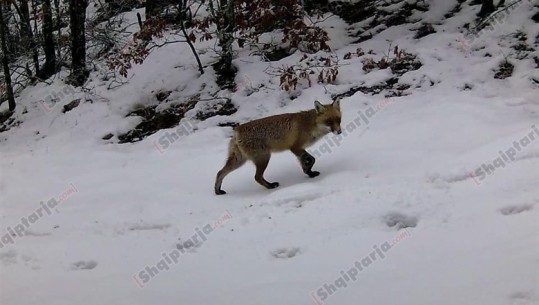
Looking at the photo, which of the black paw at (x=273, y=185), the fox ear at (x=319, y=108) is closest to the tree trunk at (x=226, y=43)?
the fox ear at (x=319, y=108)

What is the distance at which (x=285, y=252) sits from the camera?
18.1 feet

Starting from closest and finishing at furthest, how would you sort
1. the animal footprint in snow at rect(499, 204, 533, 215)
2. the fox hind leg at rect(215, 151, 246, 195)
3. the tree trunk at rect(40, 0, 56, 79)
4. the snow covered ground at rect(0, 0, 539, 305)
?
the snow covered ground at rect(0, 0, 539, 305), the animal footprint in snow at rect(499, 204, 533, 215), the fox hind leg at rect(215, 151, 246, 195), the tree trunk at rect(40, 0, 56, 79)

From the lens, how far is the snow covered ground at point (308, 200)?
4.72 meters

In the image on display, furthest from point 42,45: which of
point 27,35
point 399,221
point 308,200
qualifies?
point 399,221

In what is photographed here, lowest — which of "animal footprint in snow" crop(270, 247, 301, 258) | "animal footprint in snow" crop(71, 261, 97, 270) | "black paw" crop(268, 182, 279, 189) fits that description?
"black paw" crop(268, 182, 279, 189)

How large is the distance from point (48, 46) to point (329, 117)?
909 centimetres

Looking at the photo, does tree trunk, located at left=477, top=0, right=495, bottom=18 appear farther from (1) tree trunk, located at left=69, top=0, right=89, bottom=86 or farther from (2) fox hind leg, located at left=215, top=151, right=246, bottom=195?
(1) tree trunk, located at left=69, top=0, right=89, bottom=86

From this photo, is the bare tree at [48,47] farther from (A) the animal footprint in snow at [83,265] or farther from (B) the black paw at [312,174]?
(A) the animal footprint in snow at [83,265]

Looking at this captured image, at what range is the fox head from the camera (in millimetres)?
7645

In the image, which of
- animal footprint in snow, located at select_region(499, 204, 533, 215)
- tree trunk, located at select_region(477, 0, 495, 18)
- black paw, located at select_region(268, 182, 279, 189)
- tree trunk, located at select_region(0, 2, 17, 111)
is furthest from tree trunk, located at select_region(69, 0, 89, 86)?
animal footprint in snow, located at select_region(499, 204, 533, 215)

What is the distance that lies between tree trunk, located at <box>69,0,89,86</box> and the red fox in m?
6.77

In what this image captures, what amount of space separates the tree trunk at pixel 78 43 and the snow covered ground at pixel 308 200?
1.18m

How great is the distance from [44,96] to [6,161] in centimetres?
268

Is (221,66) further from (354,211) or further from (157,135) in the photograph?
(354,211)
